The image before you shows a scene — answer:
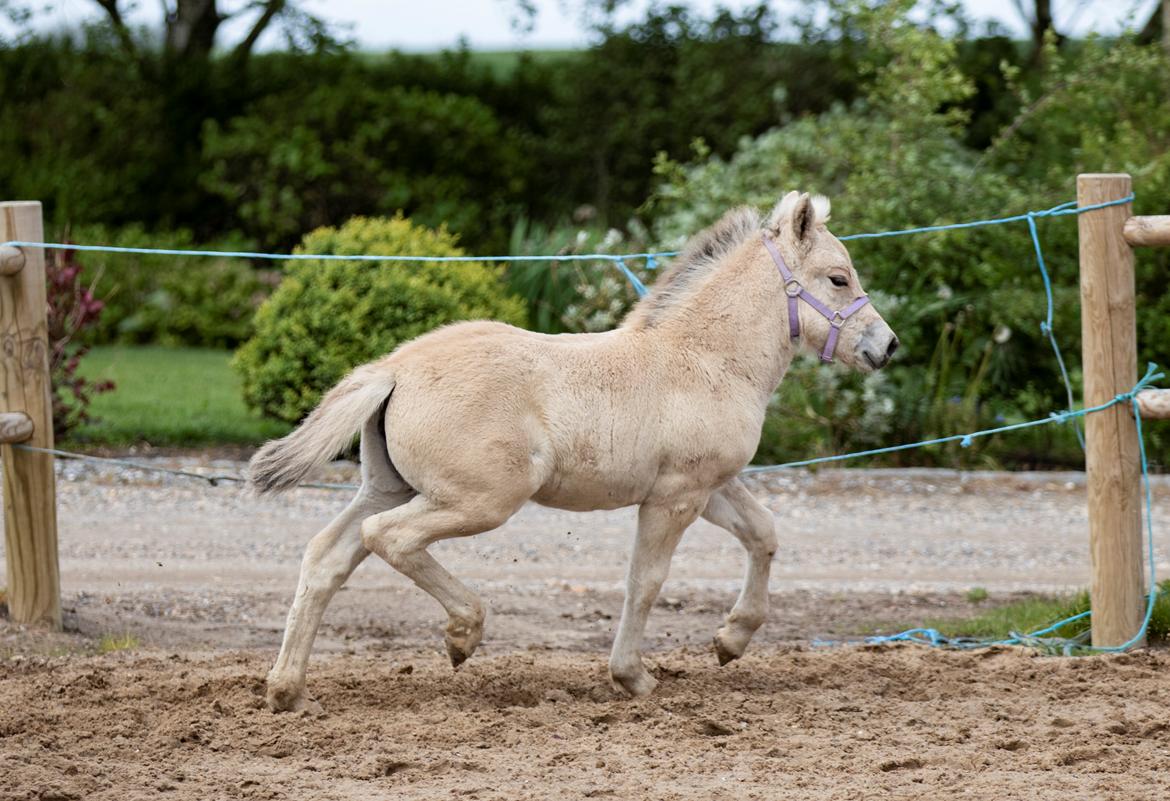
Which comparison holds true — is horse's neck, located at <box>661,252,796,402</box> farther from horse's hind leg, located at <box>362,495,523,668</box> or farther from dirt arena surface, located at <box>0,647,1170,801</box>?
dirt arena surface, located at <box>0,647,1170,801</box>

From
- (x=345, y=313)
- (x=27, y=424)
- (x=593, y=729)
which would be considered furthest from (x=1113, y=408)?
(x=345, y=313)

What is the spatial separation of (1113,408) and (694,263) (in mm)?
2017

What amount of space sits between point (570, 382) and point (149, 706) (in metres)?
1.94

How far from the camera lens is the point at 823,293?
5629 mm

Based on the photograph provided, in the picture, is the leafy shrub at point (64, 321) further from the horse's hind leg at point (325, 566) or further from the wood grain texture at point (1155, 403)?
the wood grain texture at point (1155, 403)

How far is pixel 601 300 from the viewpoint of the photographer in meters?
11.6

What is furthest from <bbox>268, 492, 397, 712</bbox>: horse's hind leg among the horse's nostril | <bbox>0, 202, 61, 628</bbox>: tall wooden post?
the horse's nostril

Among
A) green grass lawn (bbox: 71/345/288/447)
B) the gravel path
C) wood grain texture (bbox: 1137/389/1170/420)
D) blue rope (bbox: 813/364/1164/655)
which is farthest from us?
green grass lawn (bbox: 71/345/288/447)

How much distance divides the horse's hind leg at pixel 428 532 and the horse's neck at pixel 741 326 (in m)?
1.03

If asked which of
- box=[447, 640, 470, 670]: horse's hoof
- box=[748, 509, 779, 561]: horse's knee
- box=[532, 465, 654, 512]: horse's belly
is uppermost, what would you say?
box=[532, 465, 654, 512]: horse's belly

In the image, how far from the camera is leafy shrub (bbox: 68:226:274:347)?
16.9 metres

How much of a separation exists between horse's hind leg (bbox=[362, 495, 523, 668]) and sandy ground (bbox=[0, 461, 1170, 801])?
43cm

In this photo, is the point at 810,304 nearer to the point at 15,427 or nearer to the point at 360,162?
the point at 15,427

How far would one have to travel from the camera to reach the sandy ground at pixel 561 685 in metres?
4.67
